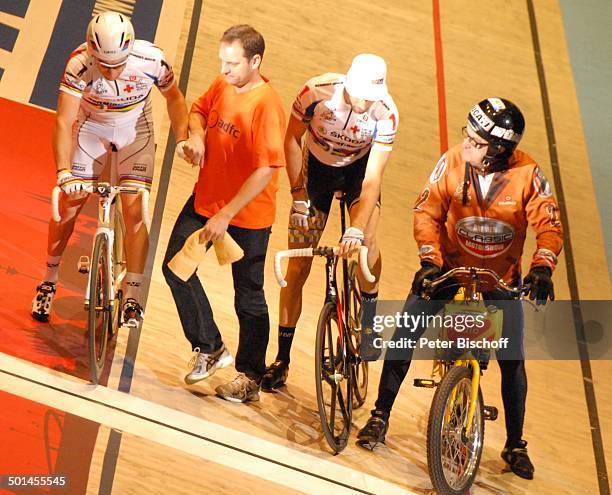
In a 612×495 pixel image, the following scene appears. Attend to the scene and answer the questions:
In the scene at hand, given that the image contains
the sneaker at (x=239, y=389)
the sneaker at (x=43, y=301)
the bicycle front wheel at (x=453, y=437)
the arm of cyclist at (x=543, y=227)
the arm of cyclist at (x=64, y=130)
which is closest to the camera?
the bicycle front wheel at (x=453, y=437)

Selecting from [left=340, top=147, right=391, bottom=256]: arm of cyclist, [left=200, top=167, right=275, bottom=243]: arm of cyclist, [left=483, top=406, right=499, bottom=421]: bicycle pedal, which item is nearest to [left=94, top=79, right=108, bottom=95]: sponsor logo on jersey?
[left=200, top=167, right=275, bottom=243]: arm of cyclist

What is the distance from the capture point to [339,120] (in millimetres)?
5312

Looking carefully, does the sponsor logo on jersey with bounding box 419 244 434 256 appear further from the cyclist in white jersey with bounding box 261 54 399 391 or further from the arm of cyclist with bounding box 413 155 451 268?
the cyclist in white jersey with bounding box 261 54 399 391

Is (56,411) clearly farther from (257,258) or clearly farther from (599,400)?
(599,400)

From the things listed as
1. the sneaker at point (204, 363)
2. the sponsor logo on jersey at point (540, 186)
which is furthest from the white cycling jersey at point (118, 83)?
the sponsor logo on jersey at point (540, 186)

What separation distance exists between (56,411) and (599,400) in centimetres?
312

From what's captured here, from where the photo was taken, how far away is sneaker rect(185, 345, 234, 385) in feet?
17.9

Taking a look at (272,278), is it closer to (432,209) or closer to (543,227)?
(432,209)

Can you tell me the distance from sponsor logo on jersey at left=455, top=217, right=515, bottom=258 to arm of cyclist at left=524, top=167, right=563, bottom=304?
139mm

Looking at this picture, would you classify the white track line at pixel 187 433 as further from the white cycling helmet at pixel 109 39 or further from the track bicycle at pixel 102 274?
the white cycling helmet at pixel 109 39

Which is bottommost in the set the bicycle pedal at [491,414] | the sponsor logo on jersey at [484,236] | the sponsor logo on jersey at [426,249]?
the bicycle pedal at [491,414]

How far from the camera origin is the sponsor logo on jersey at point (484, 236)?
5.27 m

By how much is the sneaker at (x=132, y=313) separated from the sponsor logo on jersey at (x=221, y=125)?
38.7 inches

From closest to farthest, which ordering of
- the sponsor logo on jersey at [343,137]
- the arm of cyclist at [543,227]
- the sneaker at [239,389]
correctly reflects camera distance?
the arm of cyclist at [543,227] → the sponsor logo on jersey at [343,137] → the sneaker at [239,389]
